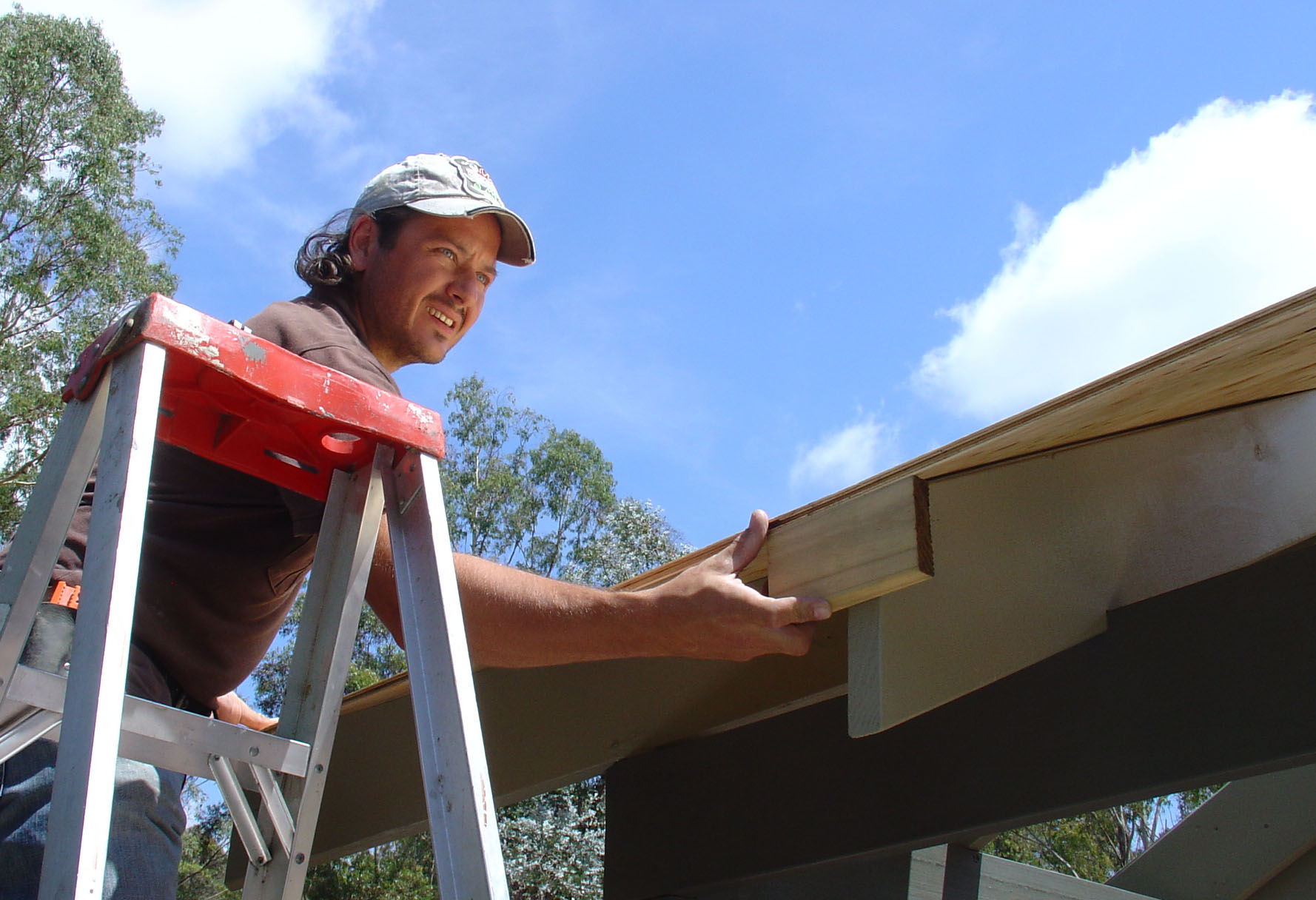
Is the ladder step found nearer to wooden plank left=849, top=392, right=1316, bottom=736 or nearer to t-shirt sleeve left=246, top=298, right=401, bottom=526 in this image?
t-shirt sleeve left=246, top=298, right=401, bottom=526

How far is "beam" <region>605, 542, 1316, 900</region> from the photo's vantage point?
1581mm

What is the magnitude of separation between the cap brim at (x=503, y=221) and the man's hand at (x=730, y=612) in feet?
3.09

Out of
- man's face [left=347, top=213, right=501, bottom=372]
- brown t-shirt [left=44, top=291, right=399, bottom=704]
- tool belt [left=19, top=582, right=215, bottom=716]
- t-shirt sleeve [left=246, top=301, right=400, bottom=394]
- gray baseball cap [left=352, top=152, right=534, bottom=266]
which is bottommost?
tool belt [left=19, top=582, right=215, bottom=716]

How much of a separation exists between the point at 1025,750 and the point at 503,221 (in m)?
1.43

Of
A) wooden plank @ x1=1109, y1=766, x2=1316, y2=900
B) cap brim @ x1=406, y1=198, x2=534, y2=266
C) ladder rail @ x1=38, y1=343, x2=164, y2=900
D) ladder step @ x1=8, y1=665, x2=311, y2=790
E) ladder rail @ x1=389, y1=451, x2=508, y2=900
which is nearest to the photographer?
ladder rail @ x1=38, y1=343, x2=164, y2=900

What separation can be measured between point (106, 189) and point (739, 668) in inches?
742

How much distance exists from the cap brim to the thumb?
3.12 ft

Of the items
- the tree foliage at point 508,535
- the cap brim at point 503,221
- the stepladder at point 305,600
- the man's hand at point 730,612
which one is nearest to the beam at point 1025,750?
the man's hand at point 730,612

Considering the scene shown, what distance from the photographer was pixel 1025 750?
1.82 meters

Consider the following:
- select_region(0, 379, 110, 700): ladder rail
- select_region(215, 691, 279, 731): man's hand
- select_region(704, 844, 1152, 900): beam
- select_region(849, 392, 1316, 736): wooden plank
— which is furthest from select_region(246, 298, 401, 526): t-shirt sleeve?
select_region(704, 844, 1152, 900): beam

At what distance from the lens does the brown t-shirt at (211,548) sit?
65.1 inches

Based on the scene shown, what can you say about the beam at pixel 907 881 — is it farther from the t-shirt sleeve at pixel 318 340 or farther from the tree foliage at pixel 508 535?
the tree foliage at pixel 508 535

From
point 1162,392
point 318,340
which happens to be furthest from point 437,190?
point 1162,392

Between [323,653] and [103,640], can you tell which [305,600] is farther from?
[103,640]
